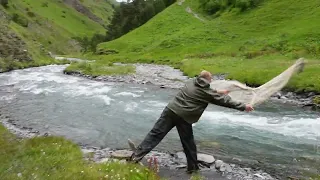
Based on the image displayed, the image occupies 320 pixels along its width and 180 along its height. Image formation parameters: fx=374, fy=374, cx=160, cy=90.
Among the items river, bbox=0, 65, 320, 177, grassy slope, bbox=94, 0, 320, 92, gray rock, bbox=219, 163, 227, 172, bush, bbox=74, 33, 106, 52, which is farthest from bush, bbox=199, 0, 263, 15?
gray rock, bbox=219, 163, 227, 172

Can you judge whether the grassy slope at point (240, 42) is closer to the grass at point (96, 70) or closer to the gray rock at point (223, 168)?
the grass at point (96, 70)

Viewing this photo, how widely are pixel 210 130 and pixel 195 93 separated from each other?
7829mm

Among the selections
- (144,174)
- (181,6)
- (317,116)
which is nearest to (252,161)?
(144,174)

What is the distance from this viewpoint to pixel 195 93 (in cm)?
1159

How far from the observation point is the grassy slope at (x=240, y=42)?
38219mm

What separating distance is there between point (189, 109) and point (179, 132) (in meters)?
0.98

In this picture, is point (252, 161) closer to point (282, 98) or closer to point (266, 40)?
point (282, 98)

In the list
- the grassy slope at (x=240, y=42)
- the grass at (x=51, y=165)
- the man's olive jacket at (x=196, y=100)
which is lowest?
the grass at (x=51, y=165)

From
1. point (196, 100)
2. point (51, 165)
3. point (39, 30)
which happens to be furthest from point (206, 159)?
point (39, 30)

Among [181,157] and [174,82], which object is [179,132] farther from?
[174,82]

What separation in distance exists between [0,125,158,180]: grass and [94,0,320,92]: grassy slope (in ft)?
67.4

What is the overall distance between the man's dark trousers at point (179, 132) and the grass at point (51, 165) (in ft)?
3.61

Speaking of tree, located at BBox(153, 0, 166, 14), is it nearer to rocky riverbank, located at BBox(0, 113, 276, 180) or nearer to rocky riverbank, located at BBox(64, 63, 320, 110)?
rocky riverbank, located at BBox(64, 63, 320, 110)

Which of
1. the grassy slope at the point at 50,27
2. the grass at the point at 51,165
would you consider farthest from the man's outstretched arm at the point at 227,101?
the grassy slope at the point at 50,27
